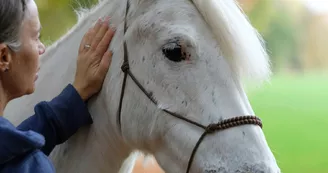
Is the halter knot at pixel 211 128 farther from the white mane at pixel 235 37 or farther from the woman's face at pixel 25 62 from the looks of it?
the woman's face at pixel 25 62

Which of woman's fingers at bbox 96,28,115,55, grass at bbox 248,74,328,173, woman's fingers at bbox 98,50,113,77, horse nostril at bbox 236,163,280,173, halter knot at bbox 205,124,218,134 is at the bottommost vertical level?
grass at bbox 248,74,328,173

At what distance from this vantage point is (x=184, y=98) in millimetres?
930

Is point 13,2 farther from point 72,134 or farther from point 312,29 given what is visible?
point 312,29

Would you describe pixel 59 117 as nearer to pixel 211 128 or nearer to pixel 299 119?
pixel 211 128

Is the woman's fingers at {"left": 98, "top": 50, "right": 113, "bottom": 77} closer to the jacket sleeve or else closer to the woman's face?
the jacket sleeve

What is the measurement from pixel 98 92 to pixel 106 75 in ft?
0.15

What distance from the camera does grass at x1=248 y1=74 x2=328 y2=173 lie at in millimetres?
2879

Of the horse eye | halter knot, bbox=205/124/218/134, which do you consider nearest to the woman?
the horse eye

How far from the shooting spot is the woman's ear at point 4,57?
802 mm

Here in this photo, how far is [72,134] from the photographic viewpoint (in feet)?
3.52

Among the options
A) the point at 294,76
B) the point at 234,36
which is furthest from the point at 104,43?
the point at 294,76

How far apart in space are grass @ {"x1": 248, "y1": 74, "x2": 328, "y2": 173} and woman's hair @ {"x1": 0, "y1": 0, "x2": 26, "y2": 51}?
2.18 m

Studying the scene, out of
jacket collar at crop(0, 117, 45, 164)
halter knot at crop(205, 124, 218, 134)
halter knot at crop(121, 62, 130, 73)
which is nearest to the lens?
jacket collar at crop(0, 117, 45, 164)

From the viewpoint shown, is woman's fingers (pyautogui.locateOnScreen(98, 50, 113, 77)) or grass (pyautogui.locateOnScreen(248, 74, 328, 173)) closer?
woman's fingers (pyautogui.locateOnScreen(98, 50, 113, 77))
